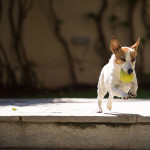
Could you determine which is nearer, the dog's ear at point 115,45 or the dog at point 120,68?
the dog at point 120,68

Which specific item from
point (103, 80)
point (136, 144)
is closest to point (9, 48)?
point (103, 80)

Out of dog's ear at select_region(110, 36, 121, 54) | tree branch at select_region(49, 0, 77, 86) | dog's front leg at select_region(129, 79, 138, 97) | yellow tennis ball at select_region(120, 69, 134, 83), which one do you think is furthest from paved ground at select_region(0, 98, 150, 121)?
tree branch at select_region(49, 0, 77, 86)

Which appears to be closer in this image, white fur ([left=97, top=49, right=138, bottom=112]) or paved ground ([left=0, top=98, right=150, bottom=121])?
white fur ([left=97, top=49, right=138, bottom=112])

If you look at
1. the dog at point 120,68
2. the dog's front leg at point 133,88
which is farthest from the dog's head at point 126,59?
the dog's front leg at point 133,88

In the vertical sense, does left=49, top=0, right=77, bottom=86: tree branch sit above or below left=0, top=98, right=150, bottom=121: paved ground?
above

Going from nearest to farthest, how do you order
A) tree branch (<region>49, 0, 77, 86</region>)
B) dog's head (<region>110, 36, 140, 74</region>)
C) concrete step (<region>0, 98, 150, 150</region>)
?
1. dog's head (<region>110, 36, 140, 74</region>)
2. concrete step (<region>0, 98, 150, 150</region>)
3. tree branch (<region>49, 0, 77, 86</region>)

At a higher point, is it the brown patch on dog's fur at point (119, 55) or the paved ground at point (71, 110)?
the brown patch on dog's fur at point (119, 55)

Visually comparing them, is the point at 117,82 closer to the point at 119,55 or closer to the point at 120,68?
the point at 120,68

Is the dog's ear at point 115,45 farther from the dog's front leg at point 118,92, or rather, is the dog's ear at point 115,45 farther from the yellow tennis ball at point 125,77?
the dog's front leg at point 118,92

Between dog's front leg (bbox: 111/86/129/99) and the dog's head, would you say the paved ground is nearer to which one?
dog's front leg (bbox: 111/86/129/99)

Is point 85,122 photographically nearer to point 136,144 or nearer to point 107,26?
point 136,144

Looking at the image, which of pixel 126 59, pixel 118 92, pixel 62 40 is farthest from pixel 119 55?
pixel 62 40

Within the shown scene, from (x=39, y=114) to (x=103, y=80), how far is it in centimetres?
81

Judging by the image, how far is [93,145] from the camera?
310 centimetres
